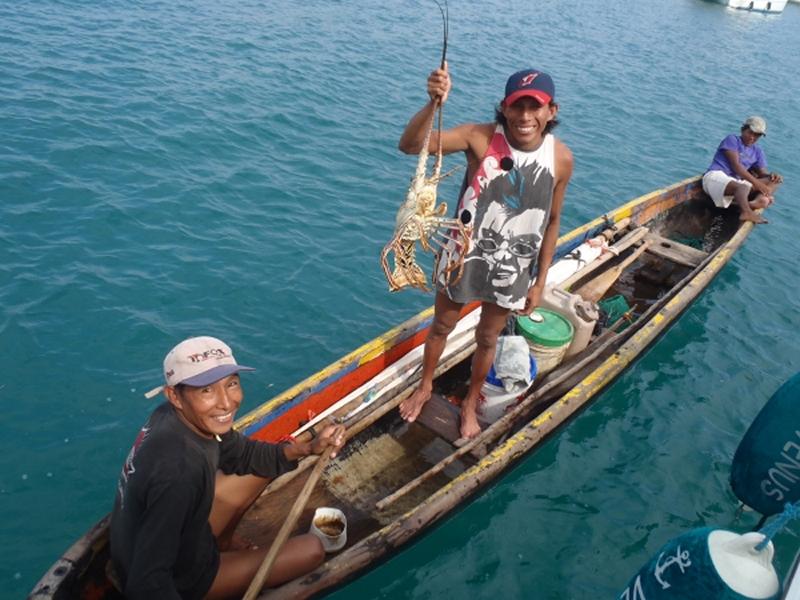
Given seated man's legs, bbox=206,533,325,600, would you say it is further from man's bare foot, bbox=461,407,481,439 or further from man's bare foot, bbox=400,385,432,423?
man's bare foot, bbox=461,407,481,439

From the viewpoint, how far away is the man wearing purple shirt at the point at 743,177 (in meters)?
9.98

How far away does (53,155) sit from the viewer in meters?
9.98

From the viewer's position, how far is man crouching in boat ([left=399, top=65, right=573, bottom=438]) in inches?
163

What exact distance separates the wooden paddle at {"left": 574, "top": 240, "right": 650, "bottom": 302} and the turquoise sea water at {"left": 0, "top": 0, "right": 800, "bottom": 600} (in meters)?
1.01

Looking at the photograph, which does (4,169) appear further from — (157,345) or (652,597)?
(652,597)

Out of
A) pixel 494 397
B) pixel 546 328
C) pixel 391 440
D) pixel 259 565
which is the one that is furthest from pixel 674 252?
pixel 259 565

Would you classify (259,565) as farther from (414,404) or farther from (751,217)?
(751,217)

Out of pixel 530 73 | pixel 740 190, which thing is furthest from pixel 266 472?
pixel 740 190

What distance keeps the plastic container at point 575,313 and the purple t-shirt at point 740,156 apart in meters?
5.19

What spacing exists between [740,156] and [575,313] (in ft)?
18.5

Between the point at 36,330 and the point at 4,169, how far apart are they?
371 centimetres

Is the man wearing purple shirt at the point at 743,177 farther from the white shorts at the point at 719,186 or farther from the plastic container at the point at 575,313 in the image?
the plastic container at the point at 575,313

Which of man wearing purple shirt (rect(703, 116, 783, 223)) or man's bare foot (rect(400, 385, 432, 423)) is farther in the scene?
man wearing purple shirt (rect(703, 116, 783, 223))

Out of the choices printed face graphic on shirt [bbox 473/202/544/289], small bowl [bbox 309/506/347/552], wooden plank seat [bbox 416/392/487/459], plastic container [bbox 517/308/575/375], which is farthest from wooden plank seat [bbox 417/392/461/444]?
printed face graphic on shirt [bbox 473/202/544/289]
